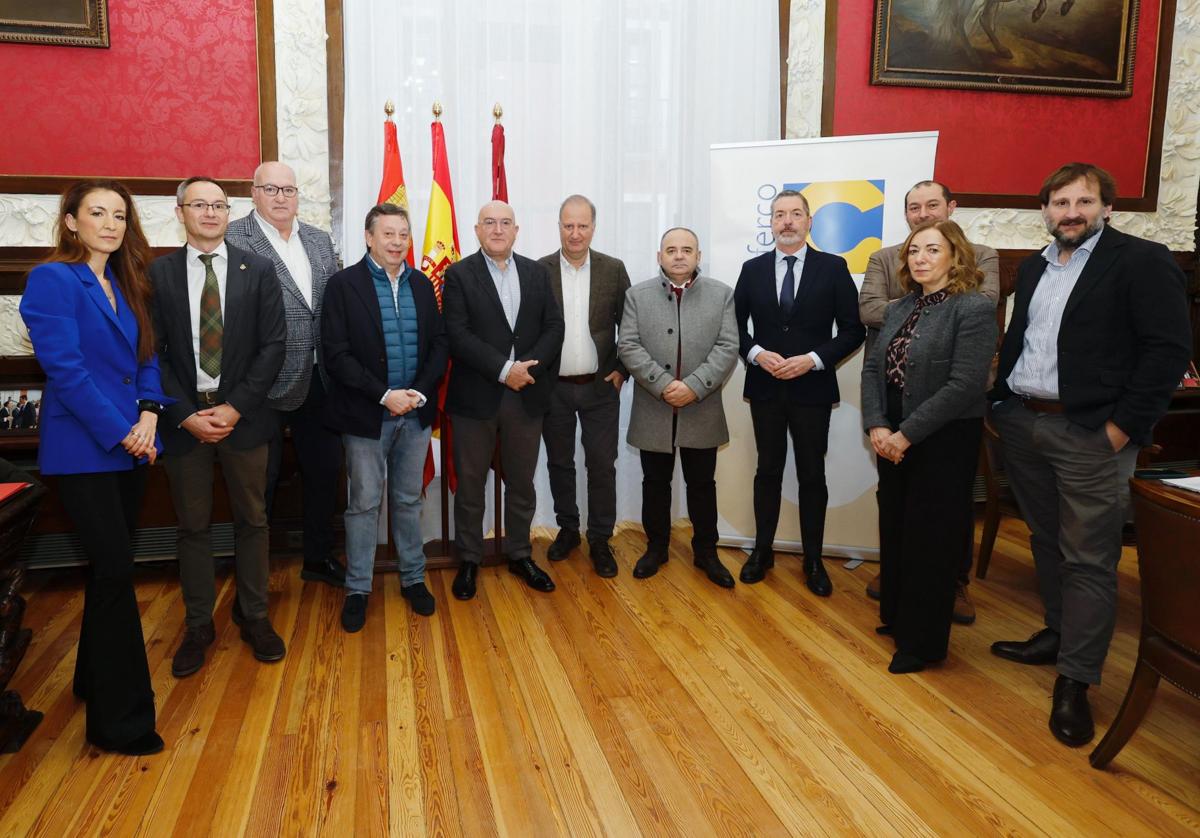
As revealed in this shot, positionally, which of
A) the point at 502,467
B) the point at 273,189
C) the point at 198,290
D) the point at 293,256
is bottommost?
the point at 502,467

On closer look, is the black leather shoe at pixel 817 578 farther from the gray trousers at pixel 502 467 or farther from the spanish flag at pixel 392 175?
the spanish flag at pixel 392 175

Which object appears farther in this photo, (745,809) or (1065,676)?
(1065,676)

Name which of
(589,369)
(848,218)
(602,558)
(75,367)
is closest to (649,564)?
(602,558)

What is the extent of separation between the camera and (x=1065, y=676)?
2.44m

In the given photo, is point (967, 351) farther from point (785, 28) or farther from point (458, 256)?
point (785, 28)

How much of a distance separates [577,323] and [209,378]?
5.08 ft

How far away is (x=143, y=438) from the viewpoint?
223cm

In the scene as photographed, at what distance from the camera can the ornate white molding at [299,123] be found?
3.86 meters

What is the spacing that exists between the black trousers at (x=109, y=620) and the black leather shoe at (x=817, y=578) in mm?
2496

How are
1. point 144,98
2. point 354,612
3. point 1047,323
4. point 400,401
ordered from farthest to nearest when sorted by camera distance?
point 144,98
point 354,612
point 400,401
point 1047,323

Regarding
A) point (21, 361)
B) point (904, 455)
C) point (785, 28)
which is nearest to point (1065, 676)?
point (904, 455)

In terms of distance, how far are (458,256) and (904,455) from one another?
2.14m

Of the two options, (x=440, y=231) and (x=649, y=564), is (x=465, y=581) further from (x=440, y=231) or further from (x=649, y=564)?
(x=440, y=231)

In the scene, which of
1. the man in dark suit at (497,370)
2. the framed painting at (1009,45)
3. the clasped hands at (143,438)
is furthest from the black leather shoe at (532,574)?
the framed painting at (1009,45)
